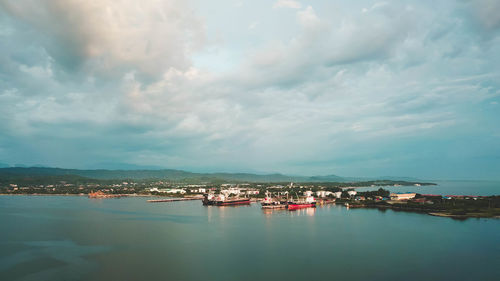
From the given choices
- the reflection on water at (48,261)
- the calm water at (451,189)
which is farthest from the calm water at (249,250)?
the calm water at (451,189)

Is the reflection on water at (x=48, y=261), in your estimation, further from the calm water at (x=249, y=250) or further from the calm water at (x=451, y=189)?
the calm water at (x=451, y=189)

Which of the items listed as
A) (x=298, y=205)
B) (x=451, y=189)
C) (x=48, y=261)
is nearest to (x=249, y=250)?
(x=48, y=261)

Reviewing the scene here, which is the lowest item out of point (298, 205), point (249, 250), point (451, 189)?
point (451, 189)

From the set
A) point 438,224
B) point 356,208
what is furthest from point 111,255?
point 356,208

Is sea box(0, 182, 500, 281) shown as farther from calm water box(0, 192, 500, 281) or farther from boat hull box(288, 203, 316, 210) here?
boat hull box(288, 203, 316, 210)

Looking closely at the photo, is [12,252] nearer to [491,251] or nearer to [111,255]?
[111,255]

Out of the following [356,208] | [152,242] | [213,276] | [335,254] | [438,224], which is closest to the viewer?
[213,276]

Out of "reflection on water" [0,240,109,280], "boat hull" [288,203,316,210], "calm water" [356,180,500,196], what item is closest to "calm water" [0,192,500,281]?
"reflection on water" [0,240,109,280]

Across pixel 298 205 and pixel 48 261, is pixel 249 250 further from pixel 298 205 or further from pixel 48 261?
pixel 298 205
